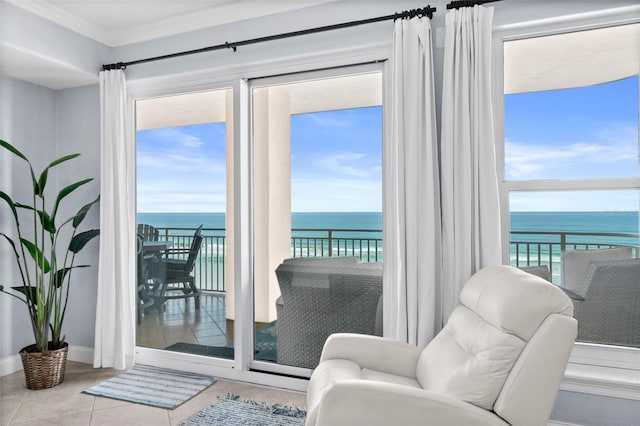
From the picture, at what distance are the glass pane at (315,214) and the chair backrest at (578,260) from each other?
108 cm

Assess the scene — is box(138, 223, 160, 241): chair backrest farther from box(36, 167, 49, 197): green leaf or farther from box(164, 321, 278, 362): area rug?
box(164, 321, 278, 362): area rug

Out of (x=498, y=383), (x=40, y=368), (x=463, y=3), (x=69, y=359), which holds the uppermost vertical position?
(x=463, y=3)

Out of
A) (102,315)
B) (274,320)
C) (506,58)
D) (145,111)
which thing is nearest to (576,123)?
(506,58)

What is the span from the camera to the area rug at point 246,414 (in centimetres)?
247

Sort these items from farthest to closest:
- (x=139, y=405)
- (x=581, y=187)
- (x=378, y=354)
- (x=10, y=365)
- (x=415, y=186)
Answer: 1. (x=10, y=365)
2. (x=139, y=405)
3. (x=415, y=186)
4. (x=581, y=187)
5. (x=378, y=354)

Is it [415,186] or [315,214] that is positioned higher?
[415,186]

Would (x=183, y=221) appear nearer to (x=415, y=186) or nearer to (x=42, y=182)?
(x=42, y=182)

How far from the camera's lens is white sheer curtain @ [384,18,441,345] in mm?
2457

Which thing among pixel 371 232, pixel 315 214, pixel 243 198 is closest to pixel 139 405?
pixel 243 198

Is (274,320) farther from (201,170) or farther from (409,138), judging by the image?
(409,138)

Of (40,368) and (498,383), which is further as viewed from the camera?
(40,368)

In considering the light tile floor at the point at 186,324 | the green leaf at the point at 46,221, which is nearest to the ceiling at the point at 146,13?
the green leaf at the point at 46,221

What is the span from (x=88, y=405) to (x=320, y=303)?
1.64m

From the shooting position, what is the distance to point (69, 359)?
12.0 feet
